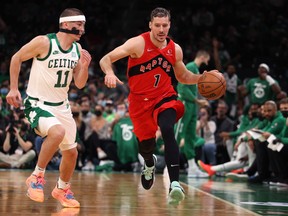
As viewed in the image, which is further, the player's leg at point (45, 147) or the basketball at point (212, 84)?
the basketball at point (212, 84)

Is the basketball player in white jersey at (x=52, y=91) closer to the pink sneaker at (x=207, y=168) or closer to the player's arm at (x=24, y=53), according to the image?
the player's arm at (x=24, y=53)

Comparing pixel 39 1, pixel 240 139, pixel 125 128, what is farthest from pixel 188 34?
pixel 240 139

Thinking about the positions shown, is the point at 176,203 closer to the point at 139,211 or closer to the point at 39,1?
the point at 139,211

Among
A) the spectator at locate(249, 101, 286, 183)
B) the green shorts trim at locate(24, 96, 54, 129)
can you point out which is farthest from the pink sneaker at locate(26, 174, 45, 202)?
the spectator at locate(249, 101, 286, 183)

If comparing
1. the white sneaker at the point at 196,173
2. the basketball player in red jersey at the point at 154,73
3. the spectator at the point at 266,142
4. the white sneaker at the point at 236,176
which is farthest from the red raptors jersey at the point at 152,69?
the white sneaker at the point at 196,173

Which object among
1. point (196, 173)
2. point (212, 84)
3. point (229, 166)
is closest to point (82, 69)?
point (212, 84)

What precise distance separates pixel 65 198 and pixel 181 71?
6.58 ft

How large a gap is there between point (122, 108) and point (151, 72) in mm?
8528

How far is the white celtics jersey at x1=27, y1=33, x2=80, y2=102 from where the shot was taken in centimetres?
865

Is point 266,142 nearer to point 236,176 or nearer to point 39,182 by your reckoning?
point 236,176

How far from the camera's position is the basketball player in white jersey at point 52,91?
8.49 m

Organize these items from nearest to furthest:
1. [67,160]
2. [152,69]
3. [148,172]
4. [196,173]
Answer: [67,160] < [152,69] < [148,172] < [196,173]

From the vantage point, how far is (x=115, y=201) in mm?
9500

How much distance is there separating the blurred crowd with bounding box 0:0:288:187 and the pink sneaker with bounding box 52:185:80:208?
5622 mm
